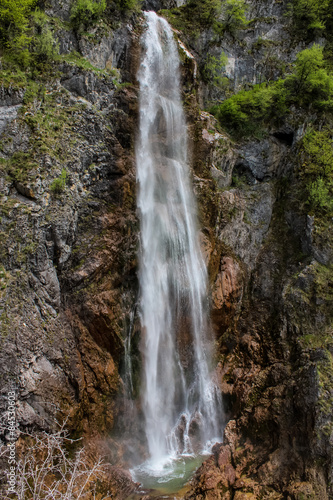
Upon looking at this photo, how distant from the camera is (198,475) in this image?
11.5m

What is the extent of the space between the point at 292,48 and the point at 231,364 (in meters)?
21.8

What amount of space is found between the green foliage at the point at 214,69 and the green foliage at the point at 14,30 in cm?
1224

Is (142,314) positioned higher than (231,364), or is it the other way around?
(142,314)

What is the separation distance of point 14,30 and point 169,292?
12.5m

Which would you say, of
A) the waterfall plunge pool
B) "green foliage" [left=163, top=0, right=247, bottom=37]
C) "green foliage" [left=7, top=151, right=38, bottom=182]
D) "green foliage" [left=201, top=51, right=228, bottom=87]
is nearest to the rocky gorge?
"green foliage" [left=7, top=151, right=38, bottom=182]

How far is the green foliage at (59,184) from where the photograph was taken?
1306 centimetres

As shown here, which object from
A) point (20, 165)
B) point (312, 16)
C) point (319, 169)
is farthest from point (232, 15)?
point (20, 165)

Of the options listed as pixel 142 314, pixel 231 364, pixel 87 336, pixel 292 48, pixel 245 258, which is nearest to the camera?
pixel 87 336

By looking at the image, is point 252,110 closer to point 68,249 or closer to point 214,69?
point 214,69

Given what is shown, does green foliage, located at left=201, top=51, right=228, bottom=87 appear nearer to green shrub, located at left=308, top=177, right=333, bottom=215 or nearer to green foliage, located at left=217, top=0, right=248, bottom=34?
green foliage, located at left=217, top=0, right=248, bottom=34

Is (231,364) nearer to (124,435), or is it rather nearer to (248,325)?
(248,325)

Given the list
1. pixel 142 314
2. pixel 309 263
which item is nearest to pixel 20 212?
pixel 142 314

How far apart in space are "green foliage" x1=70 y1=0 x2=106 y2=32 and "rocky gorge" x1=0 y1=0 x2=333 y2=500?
1.20 ft

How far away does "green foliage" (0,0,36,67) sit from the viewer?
44.1 feet
